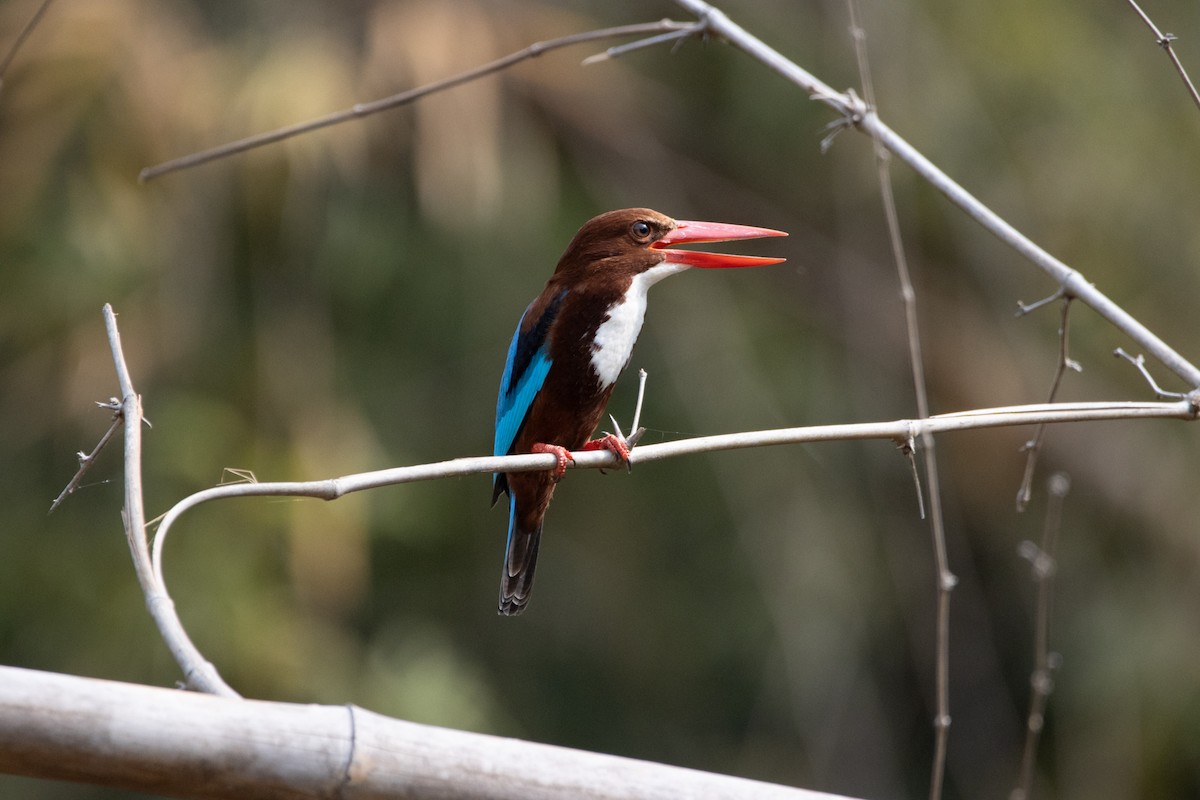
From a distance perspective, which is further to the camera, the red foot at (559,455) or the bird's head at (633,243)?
the bird's head at (633,243)

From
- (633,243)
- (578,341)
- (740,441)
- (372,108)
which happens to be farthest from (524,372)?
(740,441)

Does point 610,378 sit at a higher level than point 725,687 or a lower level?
higher

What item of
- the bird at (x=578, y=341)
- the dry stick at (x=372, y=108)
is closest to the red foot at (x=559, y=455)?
the bird at (x=578, y=341)

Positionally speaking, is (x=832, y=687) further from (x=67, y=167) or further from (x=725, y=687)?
(x=67, y=167)

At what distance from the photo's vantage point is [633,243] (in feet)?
7.07

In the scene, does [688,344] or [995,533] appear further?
[995,533]

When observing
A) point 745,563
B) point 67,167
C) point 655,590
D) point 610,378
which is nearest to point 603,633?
point 655,590

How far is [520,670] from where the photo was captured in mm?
6594

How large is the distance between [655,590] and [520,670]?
33.4 inches

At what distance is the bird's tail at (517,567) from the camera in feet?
7.04

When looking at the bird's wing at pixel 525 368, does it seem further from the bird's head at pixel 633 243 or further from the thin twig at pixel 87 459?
the thin twig at pixel 87 459

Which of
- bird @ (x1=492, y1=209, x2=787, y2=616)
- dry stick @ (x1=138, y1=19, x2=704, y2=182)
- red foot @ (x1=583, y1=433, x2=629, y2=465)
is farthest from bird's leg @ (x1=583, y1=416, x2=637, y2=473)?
dry stick @ (x1=138, y1=19, x2=704, y2=182)

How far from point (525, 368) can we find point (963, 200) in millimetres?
798

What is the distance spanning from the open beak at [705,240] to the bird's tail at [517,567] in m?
0.52
